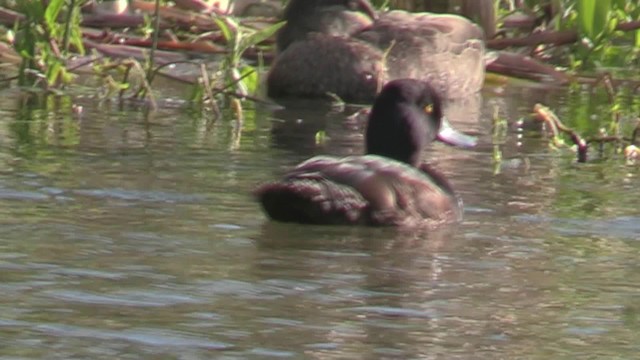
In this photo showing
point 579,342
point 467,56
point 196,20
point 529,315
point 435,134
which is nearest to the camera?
point 579,342

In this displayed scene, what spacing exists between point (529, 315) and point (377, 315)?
1.76 feet

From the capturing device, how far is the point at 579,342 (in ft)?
20.6

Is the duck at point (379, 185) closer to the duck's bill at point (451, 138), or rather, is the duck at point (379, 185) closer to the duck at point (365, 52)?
the duck's bill at point (451, 138)

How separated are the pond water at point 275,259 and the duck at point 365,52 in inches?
106

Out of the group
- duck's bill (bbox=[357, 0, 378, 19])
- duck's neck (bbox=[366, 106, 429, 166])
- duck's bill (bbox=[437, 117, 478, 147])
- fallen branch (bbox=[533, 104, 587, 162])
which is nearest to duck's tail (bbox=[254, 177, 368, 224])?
duck's neck (bbox=[366, 106, 429, 166])

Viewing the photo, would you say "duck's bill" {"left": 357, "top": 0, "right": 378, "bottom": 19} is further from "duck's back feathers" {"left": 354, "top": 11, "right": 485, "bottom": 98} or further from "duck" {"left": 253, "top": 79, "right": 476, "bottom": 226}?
"duck" {"left": 253, "top": 79, "right": 476, "bottom": 226}

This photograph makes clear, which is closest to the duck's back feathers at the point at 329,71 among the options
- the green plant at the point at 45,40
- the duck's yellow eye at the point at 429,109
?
the green plant at the point at 45,40

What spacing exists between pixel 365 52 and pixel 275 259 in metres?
6.84

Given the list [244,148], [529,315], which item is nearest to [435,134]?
[244,148]

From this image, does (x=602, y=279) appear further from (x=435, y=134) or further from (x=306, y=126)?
(x=306, y=126)

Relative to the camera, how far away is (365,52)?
563 inches

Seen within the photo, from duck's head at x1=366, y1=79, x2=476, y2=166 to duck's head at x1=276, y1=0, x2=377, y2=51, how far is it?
5447mm

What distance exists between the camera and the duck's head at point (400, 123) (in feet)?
30.2

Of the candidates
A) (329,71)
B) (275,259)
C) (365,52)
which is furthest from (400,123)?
(365,52)
